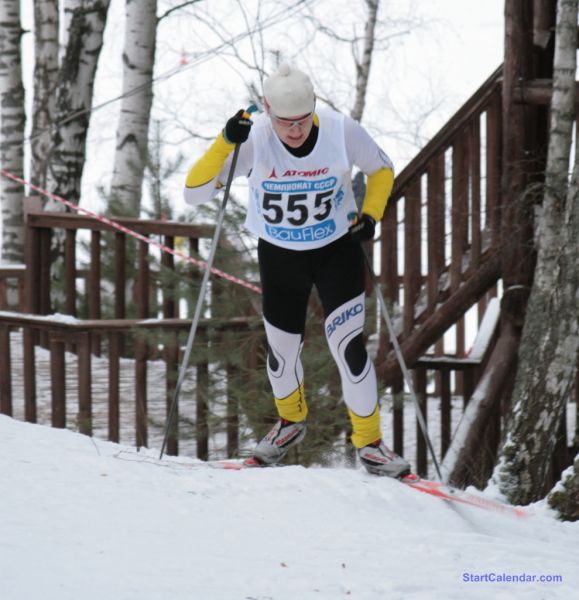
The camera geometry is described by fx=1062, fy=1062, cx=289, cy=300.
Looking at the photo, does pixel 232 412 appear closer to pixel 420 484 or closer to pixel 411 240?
pixel 411 240

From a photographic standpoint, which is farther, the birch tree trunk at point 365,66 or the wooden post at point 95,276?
Result: the birch tree trunk at point 365,66

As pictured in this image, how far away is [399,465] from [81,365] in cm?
273

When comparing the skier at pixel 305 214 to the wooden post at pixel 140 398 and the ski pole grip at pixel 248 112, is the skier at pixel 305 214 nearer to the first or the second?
the ski pole grip at pixel 248 112

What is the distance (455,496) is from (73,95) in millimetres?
7293

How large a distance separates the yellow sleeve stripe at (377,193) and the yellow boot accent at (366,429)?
934 mm

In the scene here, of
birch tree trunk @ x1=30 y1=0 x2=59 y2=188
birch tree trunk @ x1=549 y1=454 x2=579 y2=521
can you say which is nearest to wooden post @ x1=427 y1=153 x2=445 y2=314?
birch tree trunk @ x1=549 y1=454 x2=579 y2=521

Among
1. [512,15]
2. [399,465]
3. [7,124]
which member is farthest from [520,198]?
[7,124]

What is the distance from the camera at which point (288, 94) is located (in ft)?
14.6

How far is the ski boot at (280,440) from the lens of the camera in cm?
518

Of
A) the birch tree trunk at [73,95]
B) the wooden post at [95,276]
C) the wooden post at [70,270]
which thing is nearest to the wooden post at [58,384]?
the wooden post at [95,276]

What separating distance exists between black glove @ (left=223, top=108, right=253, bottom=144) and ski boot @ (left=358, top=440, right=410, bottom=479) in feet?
5.10

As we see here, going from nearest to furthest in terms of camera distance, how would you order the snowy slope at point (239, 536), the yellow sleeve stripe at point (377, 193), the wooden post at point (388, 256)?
1. the snowy slope at point (239, 536)
2. the yellow sleeve stripe at point (377, 193)
3. the wooden post at point (388, 256)

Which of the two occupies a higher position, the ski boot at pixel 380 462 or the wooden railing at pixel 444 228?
the wooden railing at pixel 444 228

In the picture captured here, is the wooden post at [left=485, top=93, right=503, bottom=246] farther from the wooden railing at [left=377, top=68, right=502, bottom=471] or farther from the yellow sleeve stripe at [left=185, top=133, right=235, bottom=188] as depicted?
the yellow sleeve stripe at [left=185, top=133, right=235, bottom=188]
